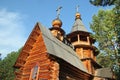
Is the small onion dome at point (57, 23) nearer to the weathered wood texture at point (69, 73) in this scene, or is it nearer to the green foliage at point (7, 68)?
the weathered wood texture at point (69, 73)

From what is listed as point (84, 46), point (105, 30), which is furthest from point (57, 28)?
point (105, 30)

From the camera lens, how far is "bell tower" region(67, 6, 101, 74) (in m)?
24.9

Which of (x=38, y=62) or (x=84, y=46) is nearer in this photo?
(x=38, y=62)

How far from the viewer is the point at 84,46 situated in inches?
1035

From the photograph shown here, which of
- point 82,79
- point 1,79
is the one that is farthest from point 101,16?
point 1,79

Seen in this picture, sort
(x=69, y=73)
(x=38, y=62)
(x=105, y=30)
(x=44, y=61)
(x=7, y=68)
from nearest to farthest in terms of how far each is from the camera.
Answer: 1. (x=44, y=61)
2. (x=38, y=62)
3. (x=69, y=73)
4. (x=105, y=30)
5. (x=7, y=68)

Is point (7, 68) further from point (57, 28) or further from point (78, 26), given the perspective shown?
point (78, 26)

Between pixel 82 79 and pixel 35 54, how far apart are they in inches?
230

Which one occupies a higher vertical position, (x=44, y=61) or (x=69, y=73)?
(x=44, y=61)

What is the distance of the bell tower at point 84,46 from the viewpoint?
81.7 feet

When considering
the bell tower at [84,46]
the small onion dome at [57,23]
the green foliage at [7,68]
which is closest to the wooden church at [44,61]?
the bell tower at [84,46]

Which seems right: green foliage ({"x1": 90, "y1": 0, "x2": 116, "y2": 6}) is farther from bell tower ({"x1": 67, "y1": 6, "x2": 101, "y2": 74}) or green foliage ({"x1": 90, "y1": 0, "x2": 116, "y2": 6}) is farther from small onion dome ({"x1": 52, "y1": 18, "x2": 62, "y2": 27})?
small onion dome ({"x1": 52, "y1": 18, "x2": 62, "y2": 27})

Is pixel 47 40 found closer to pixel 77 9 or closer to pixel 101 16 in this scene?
pixel 101 16

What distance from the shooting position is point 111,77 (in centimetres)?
2462
